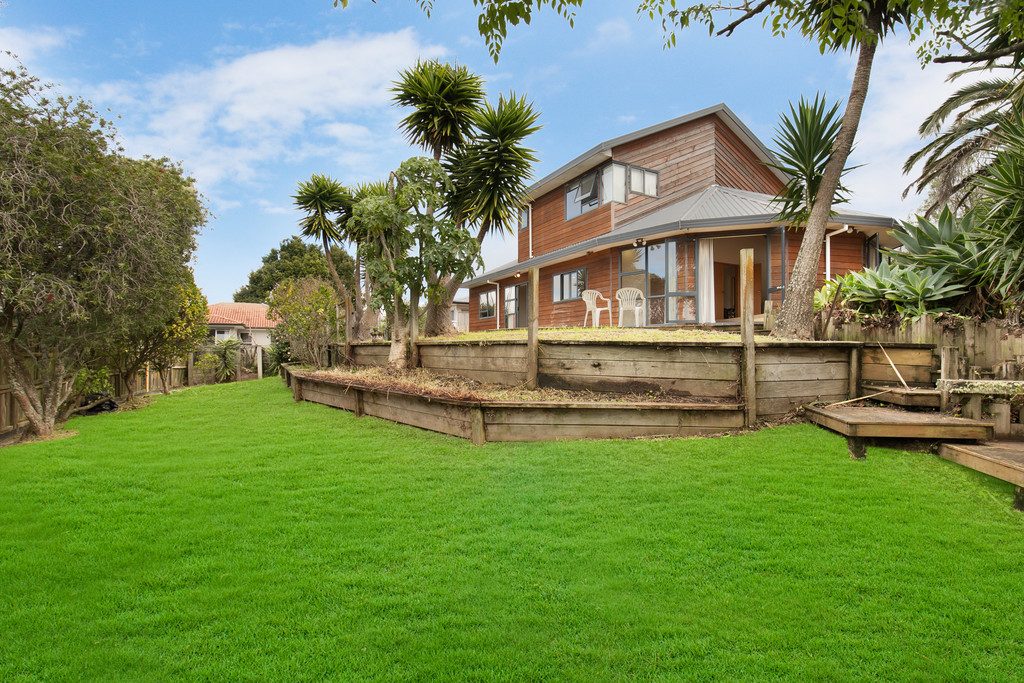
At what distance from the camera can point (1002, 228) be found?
529 centimetres

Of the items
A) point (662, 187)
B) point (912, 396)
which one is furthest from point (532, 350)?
point (662, 187)

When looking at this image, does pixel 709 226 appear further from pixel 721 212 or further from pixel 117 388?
pixel 117 388

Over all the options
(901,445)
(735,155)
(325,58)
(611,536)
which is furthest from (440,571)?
(735,155)

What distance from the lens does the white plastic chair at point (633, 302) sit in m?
11.6

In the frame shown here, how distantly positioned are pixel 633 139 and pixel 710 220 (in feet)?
15.4

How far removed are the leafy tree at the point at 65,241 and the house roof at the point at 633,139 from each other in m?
8.63

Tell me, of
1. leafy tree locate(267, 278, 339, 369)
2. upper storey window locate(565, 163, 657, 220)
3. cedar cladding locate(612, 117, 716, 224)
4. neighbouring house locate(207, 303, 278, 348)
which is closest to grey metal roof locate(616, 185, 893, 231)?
cedar cladding locate(612, 117, 716, 224)

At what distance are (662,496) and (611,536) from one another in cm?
80

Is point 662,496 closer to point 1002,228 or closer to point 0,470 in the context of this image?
point 1002,228

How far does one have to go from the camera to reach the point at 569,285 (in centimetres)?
1571

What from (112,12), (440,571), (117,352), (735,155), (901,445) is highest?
(735,155)

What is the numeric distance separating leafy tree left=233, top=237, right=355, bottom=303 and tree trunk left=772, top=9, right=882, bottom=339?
26.9 meters

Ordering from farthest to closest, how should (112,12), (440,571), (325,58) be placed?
1. (112,12)
2. (325,58)
3. (440,571)

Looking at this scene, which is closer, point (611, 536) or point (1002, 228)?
point (611, 536)
